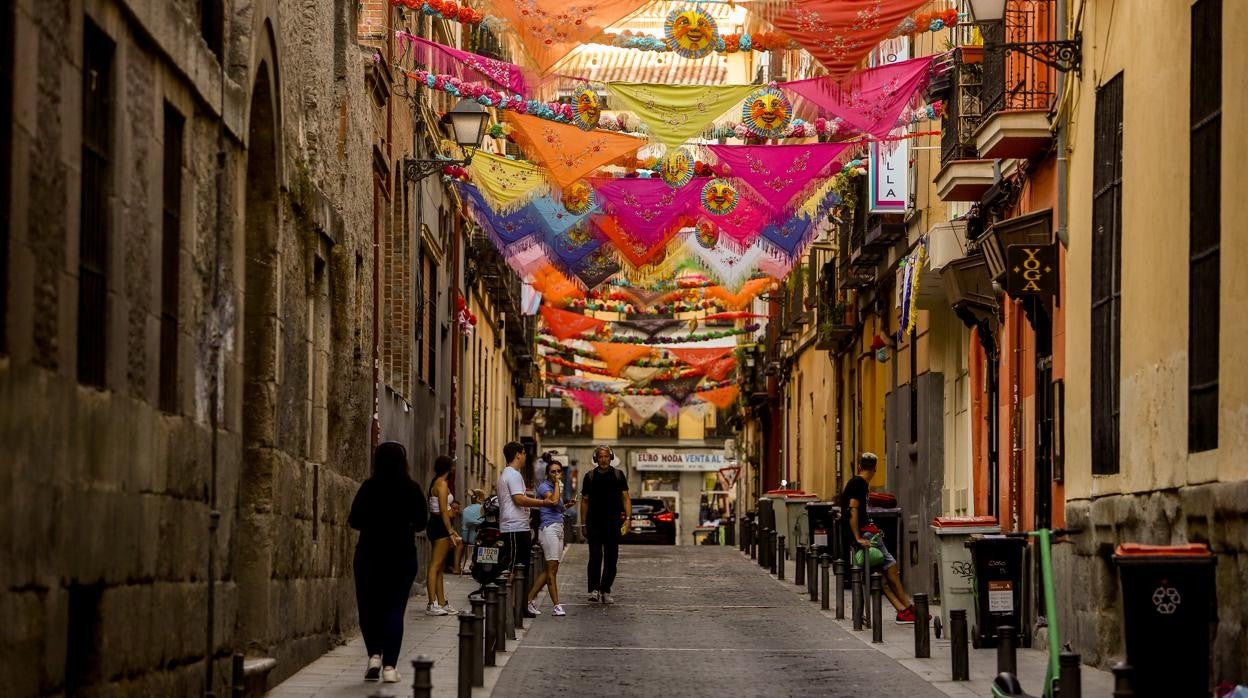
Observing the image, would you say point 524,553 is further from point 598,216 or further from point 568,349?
point 568,349

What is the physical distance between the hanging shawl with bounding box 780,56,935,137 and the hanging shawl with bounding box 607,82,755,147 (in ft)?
2.84

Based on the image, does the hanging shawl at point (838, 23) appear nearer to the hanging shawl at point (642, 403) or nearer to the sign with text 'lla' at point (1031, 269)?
the sign with text 'lla' at point (1031, 269)

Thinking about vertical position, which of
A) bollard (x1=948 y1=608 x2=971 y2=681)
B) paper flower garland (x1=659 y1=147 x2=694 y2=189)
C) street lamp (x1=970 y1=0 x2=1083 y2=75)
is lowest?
bollard (x1=948 y1=608 x2=971 y2=681)

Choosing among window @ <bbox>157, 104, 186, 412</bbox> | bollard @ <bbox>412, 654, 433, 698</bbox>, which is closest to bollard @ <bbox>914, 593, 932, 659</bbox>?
window @ <bbox>157, 104, 186, 412</bbox>

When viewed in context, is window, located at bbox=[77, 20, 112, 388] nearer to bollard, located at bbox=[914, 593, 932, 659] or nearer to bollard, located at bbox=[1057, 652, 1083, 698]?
bollard, located at bbox=[1057, 652, 1083, 698]

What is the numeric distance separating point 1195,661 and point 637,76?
1725 cm

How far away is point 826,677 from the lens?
14.7m

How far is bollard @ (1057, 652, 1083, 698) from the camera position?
923cm

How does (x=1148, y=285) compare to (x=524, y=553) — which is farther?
(x=524, y=553)

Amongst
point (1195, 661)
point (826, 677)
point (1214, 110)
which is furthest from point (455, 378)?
point (1195, 661)

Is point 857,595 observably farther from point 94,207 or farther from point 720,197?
point 94,207

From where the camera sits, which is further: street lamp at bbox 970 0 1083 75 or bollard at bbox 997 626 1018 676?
street lamp at bbox 970 0 1083 75

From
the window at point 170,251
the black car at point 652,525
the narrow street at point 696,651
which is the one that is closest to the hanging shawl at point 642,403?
the black car at point 652,525

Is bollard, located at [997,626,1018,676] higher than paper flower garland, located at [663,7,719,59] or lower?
lower
